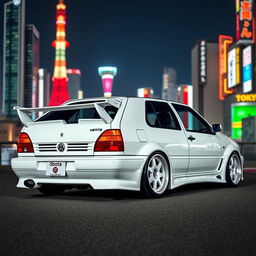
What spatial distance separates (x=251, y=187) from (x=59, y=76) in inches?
3060

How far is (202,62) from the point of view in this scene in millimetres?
91250

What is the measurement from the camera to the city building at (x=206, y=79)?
91938 millimetres

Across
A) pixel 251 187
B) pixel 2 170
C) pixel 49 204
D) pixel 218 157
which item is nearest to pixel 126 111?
pixel 49 204

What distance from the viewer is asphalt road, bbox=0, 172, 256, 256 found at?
3965 millimetres

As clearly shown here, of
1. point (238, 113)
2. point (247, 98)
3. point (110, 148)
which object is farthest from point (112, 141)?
point (238, 113)

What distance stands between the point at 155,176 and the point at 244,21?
52.6m

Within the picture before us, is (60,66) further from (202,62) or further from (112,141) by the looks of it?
(112,141)

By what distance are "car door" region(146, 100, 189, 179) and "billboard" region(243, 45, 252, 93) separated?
2100 inches

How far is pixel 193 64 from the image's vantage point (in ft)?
331

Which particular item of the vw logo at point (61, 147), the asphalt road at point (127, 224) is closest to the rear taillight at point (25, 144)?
the vw logo at point (61, 147)

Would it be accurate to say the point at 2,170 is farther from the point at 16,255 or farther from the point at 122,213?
the point at 16,255

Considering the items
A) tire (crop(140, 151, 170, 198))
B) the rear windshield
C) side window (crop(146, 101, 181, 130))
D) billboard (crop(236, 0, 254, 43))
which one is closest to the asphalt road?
tire (crop(140, 151, 170, 198))

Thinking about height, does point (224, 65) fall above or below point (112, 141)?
above

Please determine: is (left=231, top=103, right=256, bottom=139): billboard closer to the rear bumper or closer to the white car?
the white car
